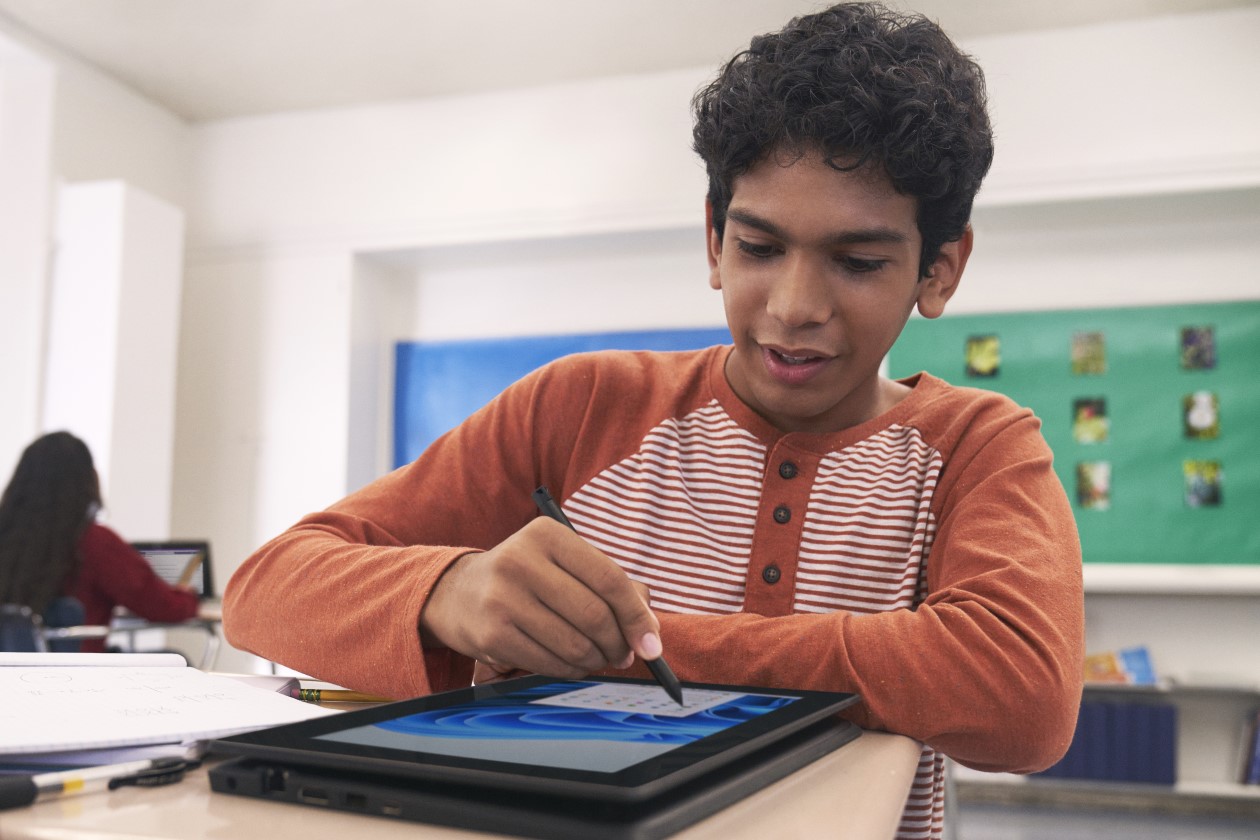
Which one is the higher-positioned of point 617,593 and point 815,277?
point 815,277

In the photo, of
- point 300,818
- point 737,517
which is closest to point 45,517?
point 737,517

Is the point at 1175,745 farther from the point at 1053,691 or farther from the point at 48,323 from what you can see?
the point at 48,323

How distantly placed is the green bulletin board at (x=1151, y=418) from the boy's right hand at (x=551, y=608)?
3.62m

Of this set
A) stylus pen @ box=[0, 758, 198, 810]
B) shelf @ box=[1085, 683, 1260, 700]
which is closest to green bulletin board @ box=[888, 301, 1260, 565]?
shelf @ box=[1085, 683, 1260, 700]

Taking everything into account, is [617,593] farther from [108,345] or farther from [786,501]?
[108,345]

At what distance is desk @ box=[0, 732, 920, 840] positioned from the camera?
1.25 feet

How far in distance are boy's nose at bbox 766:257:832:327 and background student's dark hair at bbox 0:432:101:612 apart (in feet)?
8.49

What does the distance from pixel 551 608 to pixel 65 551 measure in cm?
276

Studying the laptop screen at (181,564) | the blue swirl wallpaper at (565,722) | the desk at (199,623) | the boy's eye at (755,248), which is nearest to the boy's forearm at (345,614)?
the blue swirl wallpaper at (565,722)

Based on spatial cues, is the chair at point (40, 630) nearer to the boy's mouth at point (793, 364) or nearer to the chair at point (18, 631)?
the chair at point (18, 631)

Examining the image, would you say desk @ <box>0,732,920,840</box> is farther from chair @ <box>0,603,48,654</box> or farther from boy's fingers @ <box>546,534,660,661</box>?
chair @ <box>0,603,48,654</box>

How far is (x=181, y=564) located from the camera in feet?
11.5

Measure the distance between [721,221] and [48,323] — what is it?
4126mm

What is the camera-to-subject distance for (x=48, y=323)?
4.36m
